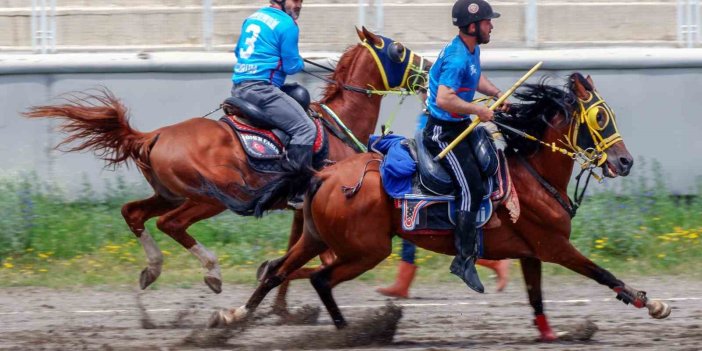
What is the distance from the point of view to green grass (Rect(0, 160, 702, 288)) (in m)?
11.2

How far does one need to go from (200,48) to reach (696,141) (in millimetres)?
5373

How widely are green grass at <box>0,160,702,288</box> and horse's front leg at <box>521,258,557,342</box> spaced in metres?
2.94

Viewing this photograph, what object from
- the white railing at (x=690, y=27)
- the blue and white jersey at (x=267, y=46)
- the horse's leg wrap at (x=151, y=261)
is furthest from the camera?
the white railing at (x=690, y=27)

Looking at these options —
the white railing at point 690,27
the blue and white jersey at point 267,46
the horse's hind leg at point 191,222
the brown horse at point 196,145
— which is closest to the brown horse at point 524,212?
the brown horse at point 196,145

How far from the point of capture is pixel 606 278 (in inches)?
304

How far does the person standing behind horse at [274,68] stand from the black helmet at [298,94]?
0.08 metres

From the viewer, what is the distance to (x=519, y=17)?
13.0m

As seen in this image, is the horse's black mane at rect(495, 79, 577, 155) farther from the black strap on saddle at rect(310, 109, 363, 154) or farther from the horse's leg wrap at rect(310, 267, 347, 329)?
the black strap on saddle at rect(310, 109, 363, 154)

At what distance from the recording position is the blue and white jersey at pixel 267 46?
9.60 m

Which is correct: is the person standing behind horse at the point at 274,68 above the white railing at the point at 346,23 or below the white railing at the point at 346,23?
below

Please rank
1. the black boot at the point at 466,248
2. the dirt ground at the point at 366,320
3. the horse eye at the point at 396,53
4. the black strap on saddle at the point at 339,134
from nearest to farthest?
the black boot at the point at 466,248 → the dirt ground at the point at 366,320 → the black strap on saddle at the point at 339,134 → the horse eye at the point at 396,53

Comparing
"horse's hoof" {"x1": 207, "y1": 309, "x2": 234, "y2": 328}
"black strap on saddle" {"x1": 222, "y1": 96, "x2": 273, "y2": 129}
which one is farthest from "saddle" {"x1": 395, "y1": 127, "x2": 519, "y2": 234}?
"black strap on saddle" {"x1": 222, "y1": 96, "x2": 273, "y2": 129}

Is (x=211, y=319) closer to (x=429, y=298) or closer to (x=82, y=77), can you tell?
(x=429, y=298)

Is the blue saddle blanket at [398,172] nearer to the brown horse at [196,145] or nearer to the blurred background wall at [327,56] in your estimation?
the brown horse at [196,145]
